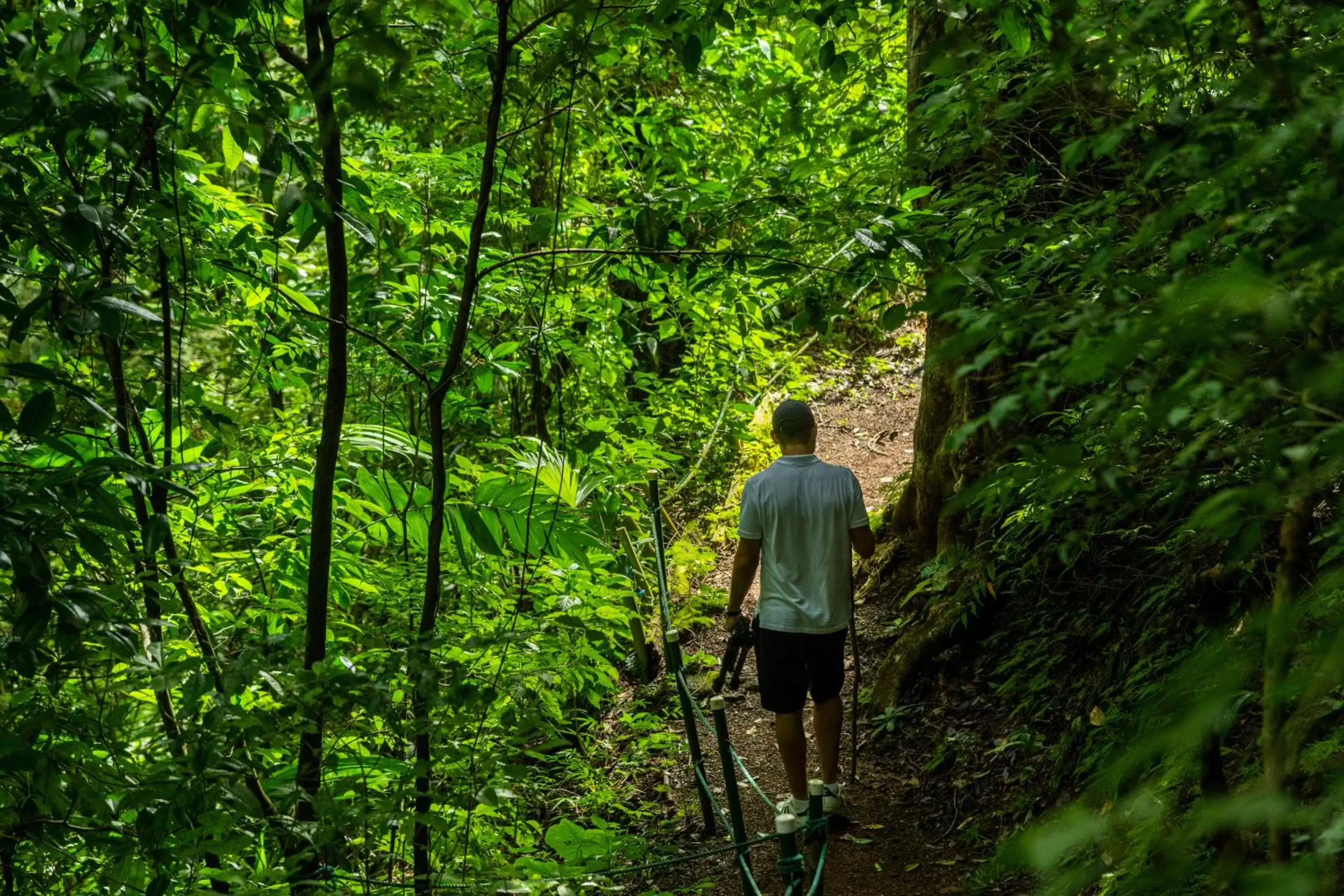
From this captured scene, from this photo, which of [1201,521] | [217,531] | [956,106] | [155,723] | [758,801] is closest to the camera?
[1201,521]

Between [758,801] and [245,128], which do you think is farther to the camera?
[758,801]

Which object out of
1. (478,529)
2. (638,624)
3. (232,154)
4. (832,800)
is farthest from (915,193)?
(638,624)

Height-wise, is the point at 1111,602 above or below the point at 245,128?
below

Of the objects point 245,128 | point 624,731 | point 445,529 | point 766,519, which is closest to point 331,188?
point 245,128

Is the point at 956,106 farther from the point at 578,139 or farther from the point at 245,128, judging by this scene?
the point at 578,139

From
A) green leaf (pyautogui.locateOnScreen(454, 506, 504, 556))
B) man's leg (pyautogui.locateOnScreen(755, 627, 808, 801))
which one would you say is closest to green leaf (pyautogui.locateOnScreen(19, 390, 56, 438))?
green leaf (pyautogui.locateOnScreen(454, 506, 504, 556))

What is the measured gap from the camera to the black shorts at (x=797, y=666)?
16.8 ft

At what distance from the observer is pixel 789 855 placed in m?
3.34

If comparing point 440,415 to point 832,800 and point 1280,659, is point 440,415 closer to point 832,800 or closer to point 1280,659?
point 1280,659

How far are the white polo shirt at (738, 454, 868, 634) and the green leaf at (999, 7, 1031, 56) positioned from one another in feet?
8.18

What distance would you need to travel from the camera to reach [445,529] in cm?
361

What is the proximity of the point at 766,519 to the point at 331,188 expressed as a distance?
9.96 ft

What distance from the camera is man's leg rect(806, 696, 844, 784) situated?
5234 millimetres

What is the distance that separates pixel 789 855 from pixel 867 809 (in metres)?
2.48
